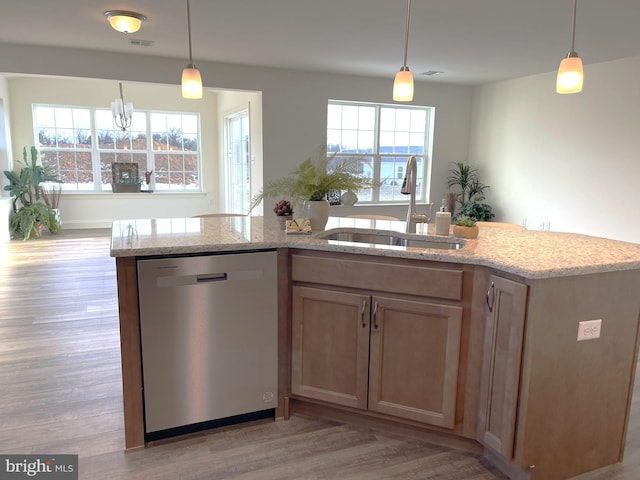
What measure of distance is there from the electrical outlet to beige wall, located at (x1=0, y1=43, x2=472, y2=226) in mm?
4842

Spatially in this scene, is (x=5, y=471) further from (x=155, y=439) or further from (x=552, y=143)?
(x=552, y=143)

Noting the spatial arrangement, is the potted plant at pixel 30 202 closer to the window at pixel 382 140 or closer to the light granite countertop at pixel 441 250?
the window at pixel 382 140

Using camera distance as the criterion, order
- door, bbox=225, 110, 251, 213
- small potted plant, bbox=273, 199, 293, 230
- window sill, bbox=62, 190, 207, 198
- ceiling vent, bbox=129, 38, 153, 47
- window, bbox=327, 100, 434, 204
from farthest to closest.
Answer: window sill, bbox=62, 190, 207, 198 < door, bbox=225, 110, 251, 213 < window, bbox=327, 100, 434, 204 < ceiling vent, bbox=129, 38, 153, 47 < small potted plant, bbox=273, 199, 293, 230

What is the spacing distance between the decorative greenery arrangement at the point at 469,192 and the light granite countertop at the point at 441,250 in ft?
13.8

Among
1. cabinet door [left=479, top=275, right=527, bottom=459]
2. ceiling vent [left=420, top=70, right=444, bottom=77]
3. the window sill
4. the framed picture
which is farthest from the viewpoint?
the framed picture

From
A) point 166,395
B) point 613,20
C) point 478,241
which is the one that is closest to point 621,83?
point 613,20

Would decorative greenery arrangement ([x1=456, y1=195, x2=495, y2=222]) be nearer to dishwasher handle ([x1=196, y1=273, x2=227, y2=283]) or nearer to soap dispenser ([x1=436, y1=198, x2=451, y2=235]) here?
soap dispenser ([x1=436, y1=198, x2=451, y2=235])

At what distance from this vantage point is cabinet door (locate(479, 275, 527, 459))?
1.77 m

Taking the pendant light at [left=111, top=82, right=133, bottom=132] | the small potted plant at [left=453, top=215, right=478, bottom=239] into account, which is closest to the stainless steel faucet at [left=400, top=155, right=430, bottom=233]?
the small potted plant at [left=453, top=215, right=478, bottom=239]

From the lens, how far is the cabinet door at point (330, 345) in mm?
2141

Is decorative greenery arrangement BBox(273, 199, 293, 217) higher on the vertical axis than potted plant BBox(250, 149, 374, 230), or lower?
lower

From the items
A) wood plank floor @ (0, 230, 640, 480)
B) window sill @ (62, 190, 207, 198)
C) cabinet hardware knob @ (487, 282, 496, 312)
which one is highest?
window sill @ (62, 190, 207, 198)

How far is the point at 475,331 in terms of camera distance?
1949 mm

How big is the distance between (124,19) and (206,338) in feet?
9.71
